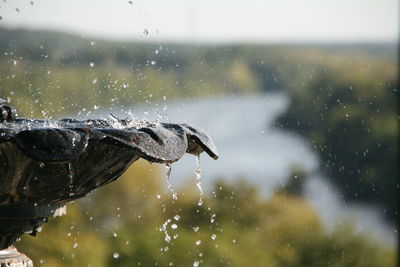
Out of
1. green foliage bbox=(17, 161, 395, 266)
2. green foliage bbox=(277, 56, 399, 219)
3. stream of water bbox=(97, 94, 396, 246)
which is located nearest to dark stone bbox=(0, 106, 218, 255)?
green foliage bbox=(17, 161, 395, 266)

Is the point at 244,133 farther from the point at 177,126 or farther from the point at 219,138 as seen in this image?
the point at 177,126

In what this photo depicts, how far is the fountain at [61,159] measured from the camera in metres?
3.40

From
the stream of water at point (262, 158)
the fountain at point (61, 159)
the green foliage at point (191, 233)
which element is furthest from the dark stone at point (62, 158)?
the stream of water at point (262, 158)

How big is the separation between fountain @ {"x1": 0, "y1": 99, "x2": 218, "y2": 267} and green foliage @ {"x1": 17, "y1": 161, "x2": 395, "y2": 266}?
29.0 feet

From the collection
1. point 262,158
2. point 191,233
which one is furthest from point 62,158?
point 262,158

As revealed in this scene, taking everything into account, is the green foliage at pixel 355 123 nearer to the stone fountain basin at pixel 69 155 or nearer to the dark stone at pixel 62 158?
the dark stone at pixel 62 158

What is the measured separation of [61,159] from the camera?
11.1ft

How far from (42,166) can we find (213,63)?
23581mm

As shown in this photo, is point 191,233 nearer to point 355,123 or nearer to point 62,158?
point 62,158

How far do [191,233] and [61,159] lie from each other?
11.5 meters

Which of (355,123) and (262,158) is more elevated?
(262,158)

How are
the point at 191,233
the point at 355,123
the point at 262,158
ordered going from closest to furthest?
1. the point at 191,233
2. the point at 262,158
3. the point at 355,123

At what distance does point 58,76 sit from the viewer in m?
18.8

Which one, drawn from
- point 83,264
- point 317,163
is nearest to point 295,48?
point 317,163
